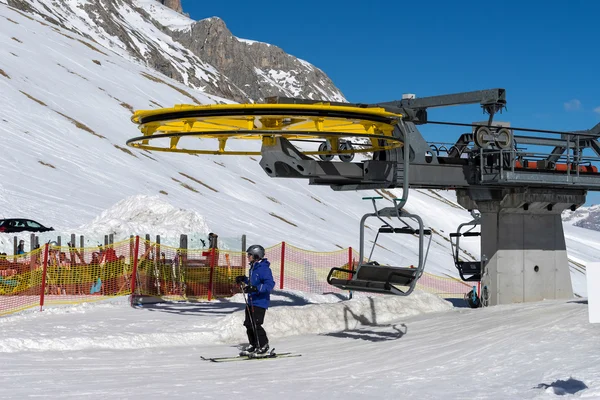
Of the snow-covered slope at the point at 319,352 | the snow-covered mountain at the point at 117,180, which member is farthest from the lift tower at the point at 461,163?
the snow-covered mountain at the point at 117,180

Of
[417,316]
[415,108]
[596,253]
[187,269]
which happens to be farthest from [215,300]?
[596,253]

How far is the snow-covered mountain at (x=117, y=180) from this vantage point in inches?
1485

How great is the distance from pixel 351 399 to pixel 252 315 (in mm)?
3647

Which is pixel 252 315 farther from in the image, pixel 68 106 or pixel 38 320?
pixel 68 106

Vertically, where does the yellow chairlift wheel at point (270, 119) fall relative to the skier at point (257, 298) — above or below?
above

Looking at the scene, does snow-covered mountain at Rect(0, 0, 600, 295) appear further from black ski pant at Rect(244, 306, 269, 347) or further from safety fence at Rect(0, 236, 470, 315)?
black ski pant at Rect(244, 306, 269, 347)

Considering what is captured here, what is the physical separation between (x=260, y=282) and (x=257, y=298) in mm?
283

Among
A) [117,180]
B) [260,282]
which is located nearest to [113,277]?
[260,282]

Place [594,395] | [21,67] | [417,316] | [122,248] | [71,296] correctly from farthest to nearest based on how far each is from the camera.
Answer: [21,67] → [122,248] → [71,296] → [417,316] → [594,395]

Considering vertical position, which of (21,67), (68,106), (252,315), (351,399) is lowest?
(351,399)

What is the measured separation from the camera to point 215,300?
21.2 meters

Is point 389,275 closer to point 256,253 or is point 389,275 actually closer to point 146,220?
point 256,253

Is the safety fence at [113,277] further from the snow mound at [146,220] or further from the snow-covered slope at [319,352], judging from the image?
the snow mound at [146,220]

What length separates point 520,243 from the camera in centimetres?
2050
